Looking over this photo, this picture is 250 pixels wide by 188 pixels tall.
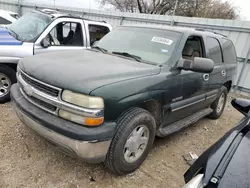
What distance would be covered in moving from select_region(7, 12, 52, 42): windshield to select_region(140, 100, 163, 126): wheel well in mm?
2910

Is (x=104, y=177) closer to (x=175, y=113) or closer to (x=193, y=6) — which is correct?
(x=175, y=113)

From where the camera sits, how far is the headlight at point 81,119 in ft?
7.05

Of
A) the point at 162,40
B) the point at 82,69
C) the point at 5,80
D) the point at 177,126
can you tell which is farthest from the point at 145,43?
the point at 5,80

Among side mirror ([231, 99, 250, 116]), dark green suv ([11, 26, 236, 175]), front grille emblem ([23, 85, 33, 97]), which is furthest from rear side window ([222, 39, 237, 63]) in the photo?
front grille emblem ([23, 85, 33, 97])

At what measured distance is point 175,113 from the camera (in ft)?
10.7

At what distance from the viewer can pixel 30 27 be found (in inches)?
188

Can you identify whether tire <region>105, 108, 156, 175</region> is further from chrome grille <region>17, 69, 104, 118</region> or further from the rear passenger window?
the rear passenger window

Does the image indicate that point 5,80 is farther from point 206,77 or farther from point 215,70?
point 215,70

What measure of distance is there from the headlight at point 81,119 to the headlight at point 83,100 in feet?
0.43

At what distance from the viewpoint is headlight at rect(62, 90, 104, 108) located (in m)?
2.12

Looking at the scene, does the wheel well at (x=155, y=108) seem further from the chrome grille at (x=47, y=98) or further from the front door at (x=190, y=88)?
the chrome grille at (x=47, y=98)

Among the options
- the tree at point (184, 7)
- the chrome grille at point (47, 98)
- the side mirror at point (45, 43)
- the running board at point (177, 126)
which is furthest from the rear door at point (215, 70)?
the tree at point (184, 7)

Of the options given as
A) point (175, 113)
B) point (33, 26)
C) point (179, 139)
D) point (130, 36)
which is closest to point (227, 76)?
point (179, 139)

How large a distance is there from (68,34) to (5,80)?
1.74 m
